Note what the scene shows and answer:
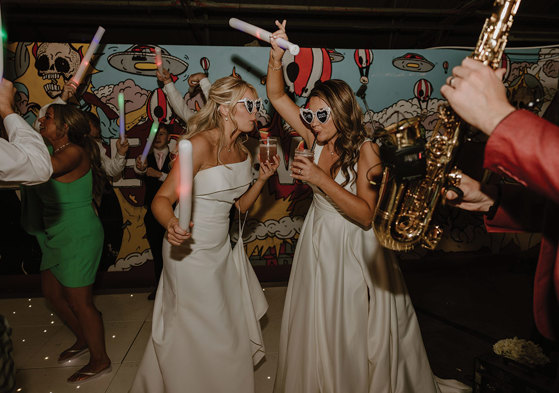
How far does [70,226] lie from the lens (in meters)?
2.90

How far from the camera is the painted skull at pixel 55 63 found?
441 cm

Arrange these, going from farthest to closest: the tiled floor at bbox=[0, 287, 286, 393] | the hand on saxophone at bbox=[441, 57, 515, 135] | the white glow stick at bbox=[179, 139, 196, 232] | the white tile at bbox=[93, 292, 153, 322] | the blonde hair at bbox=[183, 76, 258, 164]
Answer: the white tile at bbox=[93, 292, 153, 322]
the tiled floor at bbox=[0, 287, 286, 393]
the blonde hair at bbox=[183, 76, 258, 164]
the white glow stick at bbox=[179, 139, 196, 232]
the hand on saxophone at bbox=[441, 57, 515, 135]

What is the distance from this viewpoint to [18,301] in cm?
443

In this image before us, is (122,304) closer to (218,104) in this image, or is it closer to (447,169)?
(218,104)

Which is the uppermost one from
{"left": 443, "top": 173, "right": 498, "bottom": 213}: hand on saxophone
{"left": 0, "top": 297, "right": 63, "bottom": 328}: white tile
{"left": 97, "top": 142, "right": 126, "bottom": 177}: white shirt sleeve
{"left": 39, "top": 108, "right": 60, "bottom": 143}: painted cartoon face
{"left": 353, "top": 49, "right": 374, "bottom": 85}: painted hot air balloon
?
{"left": 353, "top": 49, "right": 374, "bottom": 85}: painted hot air balloon

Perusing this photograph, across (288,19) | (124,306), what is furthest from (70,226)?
(288,19)

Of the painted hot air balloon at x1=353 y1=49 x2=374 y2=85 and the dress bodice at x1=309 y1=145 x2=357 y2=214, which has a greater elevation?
the painted hot air balloon at x1=353 y1=49 x2=374 y2=85

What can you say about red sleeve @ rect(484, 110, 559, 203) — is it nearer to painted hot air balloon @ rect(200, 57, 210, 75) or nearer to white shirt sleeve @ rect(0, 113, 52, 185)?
white shirt sleeve @ rect(0, 113, 52, 185)

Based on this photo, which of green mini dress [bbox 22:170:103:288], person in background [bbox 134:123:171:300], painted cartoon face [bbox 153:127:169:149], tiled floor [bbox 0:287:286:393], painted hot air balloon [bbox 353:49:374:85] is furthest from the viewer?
painted hot air balloon [bbox 353:49:374:85]

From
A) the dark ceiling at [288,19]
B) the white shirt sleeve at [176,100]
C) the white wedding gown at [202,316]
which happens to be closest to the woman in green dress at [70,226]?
the white wedding gown at [202,316]

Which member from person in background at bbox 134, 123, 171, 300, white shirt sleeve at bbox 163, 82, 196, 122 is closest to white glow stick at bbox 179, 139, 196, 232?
person in background at bbox 134, 123, 171, 300

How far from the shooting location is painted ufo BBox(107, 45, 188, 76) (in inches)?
179

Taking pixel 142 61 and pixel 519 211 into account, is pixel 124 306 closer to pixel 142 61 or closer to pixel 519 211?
pixel 142 61

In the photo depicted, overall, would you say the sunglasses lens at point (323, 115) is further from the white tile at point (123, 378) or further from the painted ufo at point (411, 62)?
the painted ufo at point (411, 62)
